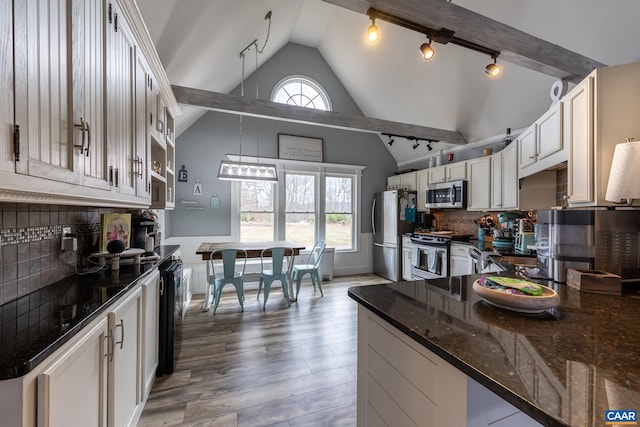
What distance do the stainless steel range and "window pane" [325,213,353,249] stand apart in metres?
1.41

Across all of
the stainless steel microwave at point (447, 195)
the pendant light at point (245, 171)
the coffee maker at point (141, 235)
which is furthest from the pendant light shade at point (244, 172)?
the stainless steel microwave at point (447, 195)

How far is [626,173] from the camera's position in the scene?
1307 mm

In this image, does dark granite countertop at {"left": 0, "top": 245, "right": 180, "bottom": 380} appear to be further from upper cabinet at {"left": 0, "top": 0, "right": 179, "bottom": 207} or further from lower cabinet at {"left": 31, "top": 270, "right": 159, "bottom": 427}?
upper cabinet at {"left": 0, "top": 0, "right": 179, "bottom": 207}

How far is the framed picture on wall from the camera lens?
16.2ft

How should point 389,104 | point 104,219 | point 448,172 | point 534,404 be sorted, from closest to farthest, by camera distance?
point 534,404, point 104,219, point 448,172, point 389,104

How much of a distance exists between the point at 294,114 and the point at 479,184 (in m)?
2.86

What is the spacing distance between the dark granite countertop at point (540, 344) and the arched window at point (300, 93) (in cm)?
459

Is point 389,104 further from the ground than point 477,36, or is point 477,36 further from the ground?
point 389,104

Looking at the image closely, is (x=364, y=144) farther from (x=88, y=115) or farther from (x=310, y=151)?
(x=88, y=115)

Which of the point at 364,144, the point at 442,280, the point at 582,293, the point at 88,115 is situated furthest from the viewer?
the point at 364,144

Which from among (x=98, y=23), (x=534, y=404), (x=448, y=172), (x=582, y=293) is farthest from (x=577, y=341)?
(x=448, y=172)

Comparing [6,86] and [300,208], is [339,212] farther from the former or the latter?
[6,86]

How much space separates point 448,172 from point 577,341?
3.95m

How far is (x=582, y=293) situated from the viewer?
4.34ft
